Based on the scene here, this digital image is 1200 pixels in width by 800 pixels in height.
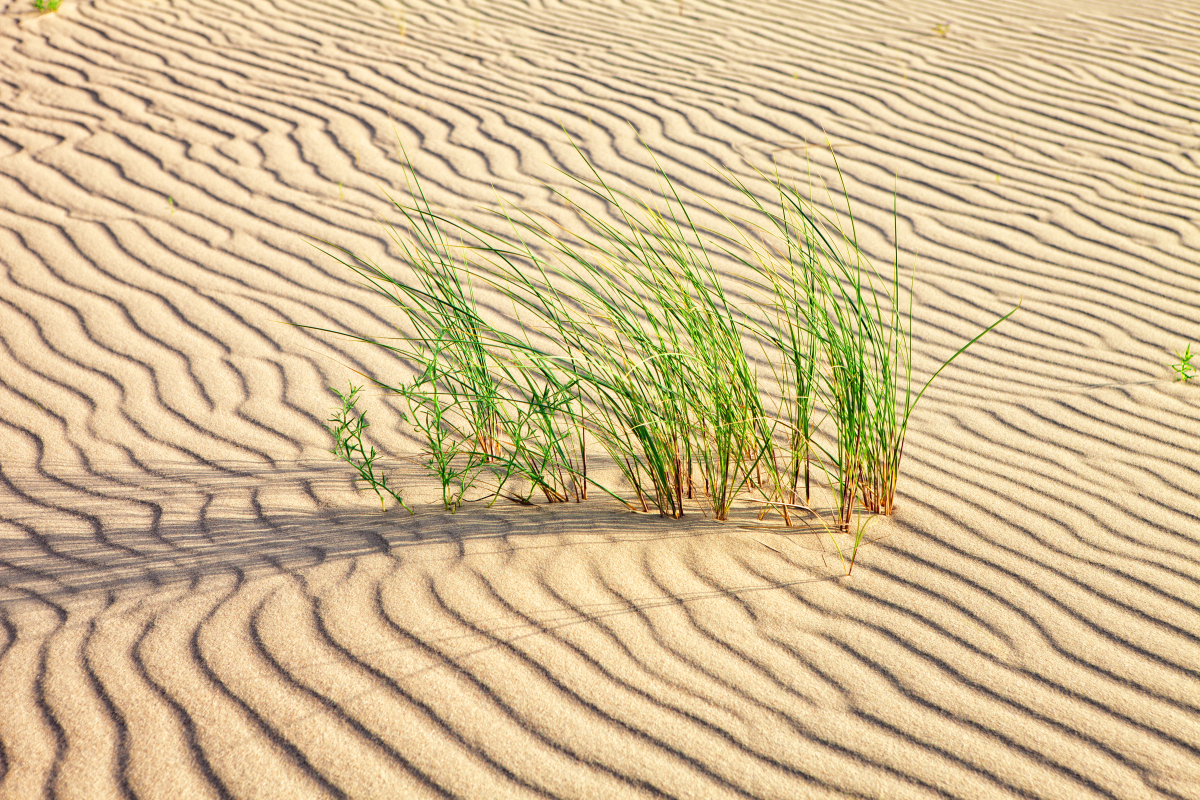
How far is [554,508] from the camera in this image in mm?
2529

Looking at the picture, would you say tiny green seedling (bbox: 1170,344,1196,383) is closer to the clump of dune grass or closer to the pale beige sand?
the pale beige sand

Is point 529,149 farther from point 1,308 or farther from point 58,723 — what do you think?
point 58,723

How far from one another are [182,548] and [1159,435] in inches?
120

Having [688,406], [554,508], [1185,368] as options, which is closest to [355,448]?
[554,508]

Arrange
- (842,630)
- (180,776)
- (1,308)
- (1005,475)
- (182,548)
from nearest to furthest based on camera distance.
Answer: (180,776) < (842,630) < (182,548) < (1005,475) < (1,308)

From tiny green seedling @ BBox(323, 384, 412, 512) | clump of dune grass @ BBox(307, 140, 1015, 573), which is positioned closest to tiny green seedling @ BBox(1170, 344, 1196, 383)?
clump of dune grass @ BBox(307, 140, 1015, 573)

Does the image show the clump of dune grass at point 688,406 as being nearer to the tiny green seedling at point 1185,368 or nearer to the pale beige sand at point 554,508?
the pale beige sand at point 554,508

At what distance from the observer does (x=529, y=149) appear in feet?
16.6

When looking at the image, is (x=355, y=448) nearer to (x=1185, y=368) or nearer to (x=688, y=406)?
(x=688, y=406)

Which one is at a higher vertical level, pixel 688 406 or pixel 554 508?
pixel 688 406

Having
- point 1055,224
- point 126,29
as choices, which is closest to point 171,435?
point 1055,224

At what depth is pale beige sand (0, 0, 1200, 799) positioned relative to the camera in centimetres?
169

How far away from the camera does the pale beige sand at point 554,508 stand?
1.69 meters

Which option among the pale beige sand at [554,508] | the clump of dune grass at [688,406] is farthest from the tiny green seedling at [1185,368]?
the clump of dune grass at [688,406]
